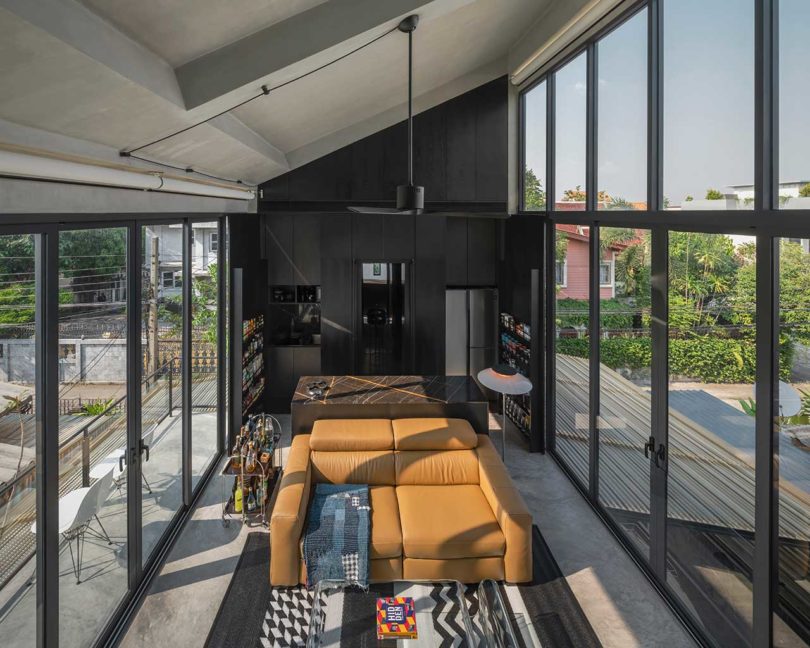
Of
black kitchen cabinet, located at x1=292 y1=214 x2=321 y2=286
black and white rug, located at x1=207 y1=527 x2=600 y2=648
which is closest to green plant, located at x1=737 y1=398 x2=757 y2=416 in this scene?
black and white rug, located at x1=207 y1=527 x2=600 y2=648

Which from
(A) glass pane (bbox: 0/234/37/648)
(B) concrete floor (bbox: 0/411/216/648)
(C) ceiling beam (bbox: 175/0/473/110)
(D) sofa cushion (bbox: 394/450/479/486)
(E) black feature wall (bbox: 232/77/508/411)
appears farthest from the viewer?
(E) black feature wall (bbox: 232/77/508/411)

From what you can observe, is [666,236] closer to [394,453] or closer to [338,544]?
[394,453]

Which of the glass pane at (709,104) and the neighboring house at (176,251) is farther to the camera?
the neighboring house at (176,251)

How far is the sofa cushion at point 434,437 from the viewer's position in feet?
15.6

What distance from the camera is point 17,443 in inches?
95.4

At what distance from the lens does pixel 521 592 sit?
3.83 meters

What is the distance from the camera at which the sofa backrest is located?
4.62m

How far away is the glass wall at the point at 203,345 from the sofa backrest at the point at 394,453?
4.00 feet

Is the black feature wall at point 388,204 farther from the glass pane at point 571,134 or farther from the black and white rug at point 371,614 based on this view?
the black and white rug at point 371,614

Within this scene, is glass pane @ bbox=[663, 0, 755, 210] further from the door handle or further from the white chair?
the white chair

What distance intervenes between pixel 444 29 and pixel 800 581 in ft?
14.2

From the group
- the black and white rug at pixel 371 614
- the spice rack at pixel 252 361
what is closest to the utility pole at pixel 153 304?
the black and white rug at pixel 371 614

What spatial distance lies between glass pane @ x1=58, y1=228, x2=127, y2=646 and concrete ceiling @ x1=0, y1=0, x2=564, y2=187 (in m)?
0.68

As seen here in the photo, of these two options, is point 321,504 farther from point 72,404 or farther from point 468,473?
point 72,404
